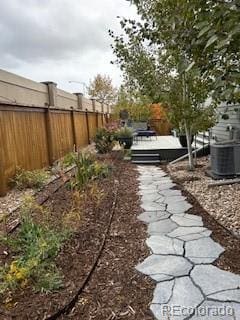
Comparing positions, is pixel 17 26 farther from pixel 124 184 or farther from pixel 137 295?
pixel 137 295

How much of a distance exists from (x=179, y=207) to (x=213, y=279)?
2292 mm

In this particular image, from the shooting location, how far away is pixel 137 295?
2520 mm

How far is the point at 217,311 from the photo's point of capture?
2234 millimetres

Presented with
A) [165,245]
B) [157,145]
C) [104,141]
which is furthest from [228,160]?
[157,145]

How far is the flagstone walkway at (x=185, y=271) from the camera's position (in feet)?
7.47

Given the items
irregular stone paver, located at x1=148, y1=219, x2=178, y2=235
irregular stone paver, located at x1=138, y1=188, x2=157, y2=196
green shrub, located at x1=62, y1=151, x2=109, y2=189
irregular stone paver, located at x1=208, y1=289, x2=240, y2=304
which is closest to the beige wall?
green shrub, located at x1=62, y1=151, x2=109, y2=189

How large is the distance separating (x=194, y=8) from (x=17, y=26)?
28.5ft

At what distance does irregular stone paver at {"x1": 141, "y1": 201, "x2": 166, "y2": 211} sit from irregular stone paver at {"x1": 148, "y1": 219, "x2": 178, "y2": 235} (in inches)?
23.6

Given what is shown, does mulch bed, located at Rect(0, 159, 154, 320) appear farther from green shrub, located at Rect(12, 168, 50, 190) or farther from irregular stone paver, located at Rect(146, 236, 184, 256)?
green shrub, located at Rect(12, 168, 50, 190)

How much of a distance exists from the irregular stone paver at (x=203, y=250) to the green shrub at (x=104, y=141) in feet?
27.0

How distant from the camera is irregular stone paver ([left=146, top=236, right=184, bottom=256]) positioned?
10.8 ft

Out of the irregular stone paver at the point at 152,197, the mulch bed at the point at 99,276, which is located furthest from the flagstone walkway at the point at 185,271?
the irregular stone paver at the point at 152,197

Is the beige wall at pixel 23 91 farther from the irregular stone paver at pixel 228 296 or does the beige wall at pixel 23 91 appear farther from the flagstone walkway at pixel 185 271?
the irregular stone paver at pixel 228 296

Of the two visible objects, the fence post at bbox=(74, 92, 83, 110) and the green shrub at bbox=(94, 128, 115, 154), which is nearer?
the green shrub at bbox=(94, 128, 115, 154)
